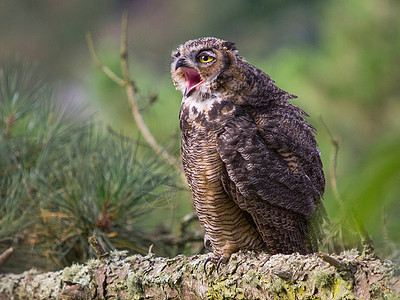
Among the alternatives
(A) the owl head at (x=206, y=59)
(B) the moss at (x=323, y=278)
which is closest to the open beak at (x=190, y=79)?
(A) the owl head at (x=206, y=59)

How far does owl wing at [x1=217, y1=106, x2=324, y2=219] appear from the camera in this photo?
3.41 ft

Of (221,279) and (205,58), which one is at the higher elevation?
(205,58)

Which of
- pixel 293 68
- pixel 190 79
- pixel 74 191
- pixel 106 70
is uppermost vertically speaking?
pixel 293 68

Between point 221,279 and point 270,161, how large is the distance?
29 cm

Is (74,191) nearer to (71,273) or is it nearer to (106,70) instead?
(71,273)

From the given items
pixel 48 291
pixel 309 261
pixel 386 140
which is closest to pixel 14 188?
pixel 48 291

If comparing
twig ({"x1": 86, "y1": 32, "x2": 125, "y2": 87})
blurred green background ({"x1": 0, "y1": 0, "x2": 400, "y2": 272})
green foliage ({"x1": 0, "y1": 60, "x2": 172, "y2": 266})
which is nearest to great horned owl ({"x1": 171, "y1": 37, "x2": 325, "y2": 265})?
blurred green background ({"x1": 0, "y1": 0, "x2": 400, "y2": 272})

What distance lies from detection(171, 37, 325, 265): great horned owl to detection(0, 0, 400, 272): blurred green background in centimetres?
12

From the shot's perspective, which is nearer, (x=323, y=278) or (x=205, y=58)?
(x=323, y=278)

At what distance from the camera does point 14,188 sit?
1480 mm

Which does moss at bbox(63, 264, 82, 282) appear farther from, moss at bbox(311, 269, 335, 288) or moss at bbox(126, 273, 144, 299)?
moss at bbox(311, 269, 335, 288)

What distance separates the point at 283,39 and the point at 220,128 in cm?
780

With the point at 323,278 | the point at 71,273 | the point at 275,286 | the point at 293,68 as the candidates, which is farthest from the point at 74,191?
the point at 293,68

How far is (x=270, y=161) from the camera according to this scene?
A: 1075 mm
